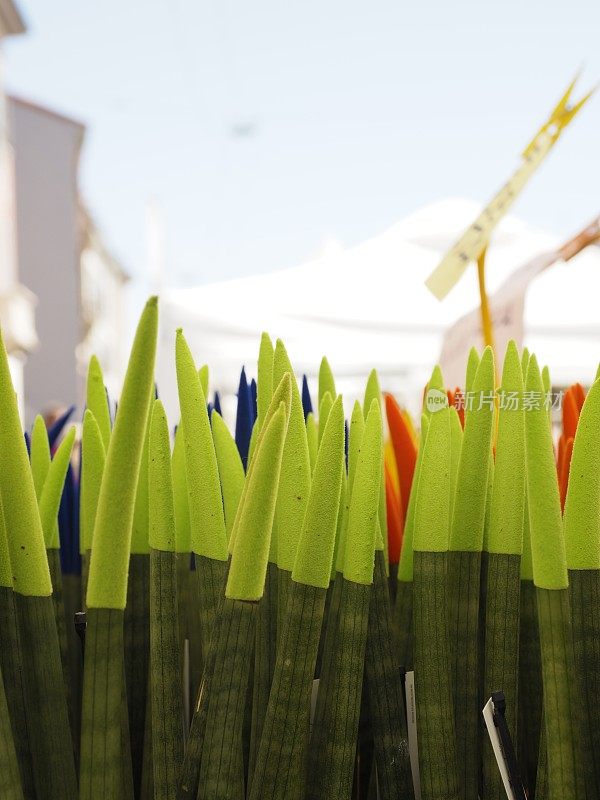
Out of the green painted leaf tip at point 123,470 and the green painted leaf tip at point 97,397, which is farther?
the green painted leaf tip at point 97,397

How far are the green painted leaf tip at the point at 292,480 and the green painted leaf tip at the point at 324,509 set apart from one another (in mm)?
26

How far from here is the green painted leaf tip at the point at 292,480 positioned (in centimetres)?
26

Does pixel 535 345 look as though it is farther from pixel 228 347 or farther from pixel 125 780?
pixel 125 780

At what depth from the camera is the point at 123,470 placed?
0.65ft

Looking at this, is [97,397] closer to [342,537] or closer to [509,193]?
[342,537]

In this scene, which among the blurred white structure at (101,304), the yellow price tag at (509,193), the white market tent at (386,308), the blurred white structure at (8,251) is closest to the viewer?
the yellow price tag at (509,193)

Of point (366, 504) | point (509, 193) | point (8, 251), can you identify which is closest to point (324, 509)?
point (366, 504)

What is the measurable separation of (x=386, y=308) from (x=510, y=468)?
4.86 feet

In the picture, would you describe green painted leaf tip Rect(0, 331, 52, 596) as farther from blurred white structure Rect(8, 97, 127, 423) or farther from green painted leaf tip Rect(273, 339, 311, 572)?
blurred white structure Rect(8, 97, 127, 423)

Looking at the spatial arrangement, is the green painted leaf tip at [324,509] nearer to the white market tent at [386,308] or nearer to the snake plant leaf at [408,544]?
the snake plant leaf at [408,544]

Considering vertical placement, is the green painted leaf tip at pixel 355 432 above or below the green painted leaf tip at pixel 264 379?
below

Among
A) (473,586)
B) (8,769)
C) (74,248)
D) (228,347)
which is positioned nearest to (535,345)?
(228,347)

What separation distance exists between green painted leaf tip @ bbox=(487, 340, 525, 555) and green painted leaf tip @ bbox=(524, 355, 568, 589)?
2 centimetres

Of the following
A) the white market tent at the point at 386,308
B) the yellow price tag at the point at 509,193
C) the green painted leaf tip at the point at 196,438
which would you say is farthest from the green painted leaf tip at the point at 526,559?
the white market tent at the point at 386,308
